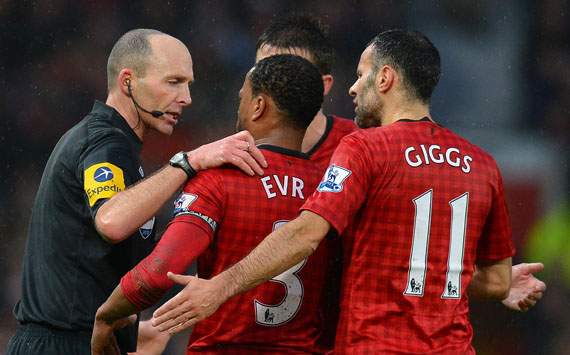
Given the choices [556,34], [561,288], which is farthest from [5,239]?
[556,34]

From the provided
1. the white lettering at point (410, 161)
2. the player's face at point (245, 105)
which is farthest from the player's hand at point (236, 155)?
the white lettering at point (410, 161)

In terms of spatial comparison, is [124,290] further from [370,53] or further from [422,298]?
[370,53]

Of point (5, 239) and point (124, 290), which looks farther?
point (5, 239)

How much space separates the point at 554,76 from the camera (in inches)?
301

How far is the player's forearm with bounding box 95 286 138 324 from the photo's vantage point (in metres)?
3.03

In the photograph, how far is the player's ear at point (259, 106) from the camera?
129 inches

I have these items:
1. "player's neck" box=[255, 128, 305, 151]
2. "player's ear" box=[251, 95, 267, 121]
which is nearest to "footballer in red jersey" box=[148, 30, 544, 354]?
"player's neck" box=[255, 128, 305, 151]

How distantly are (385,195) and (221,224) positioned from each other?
1.74 feet

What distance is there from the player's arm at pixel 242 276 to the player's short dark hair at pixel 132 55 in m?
1.31

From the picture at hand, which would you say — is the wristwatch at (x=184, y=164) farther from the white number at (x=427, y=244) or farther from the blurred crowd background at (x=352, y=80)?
the blurred crowd background at (x=352, y=80)

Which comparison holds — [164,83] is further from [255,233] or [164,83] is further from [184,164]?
[255,233]

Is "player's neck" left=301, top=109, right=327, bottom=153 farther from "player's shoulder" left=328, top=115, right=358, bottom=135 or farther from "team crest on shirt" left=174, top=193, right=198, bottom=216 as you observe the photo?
"team crest on shirt" left=174, top=193, right=198, bottom=216

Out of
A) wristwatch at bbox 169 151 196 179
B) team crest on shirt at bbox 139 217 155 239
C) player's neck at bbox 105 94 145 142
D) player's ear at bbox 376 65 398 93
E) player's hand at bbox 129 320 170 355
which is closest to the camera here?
wristwatch at bbox 169 151 196 179

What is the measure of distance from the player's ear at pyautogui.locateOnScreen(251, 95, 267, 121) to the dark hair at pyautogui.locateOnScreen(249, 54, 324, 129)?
0.02 meters
